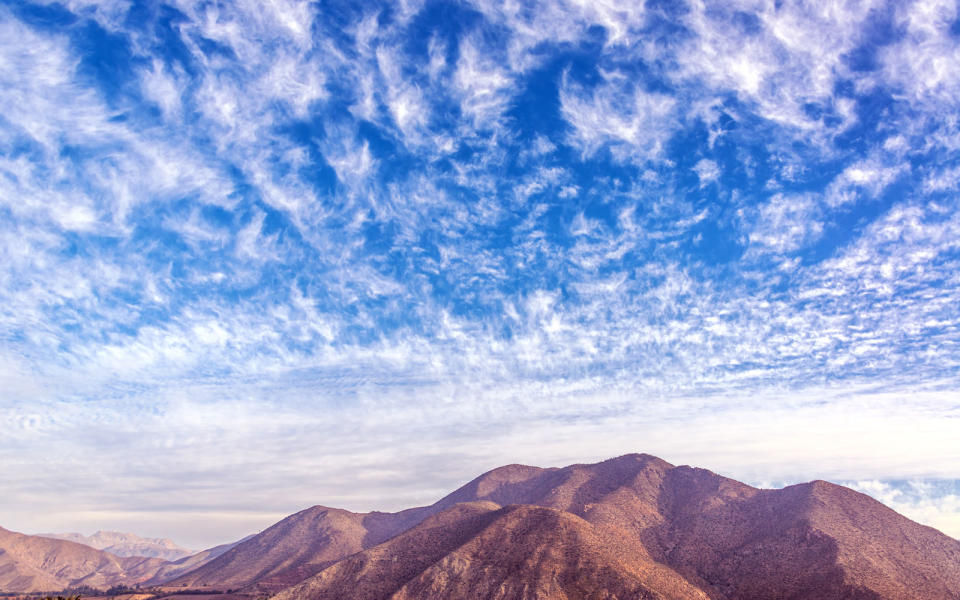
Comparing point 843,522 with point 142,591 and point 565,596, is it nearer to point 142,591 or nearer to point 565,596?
point 565,596

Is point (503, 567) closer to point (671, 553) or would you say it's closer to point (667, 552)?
point (667, 552)

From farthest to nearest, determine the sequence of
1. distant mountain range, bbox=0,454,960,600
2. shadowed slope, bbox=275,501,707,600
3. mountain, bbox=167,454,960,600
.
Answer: mountain, bbox=167,454,960,600
distant mountain range, bbox=0,454,960,600
shadowed slope, bbox=275,501,707,600

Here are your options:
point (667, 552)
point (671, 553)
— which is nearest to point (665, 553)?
point (667, 552)

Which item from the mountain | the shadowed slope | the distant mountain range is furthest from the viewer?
the mountain

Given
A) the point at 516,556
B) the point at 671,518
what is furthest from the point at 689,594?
the point at 671,518

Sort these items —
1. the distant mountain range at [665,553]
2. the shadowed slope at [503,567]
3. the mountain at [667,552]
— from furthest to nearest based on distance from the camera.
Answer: the mountain at [667,552] < the distant mountain range at [665,553] < the shadowed slope at [503,567]

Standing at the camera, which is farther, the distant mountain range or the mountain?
the mountain
